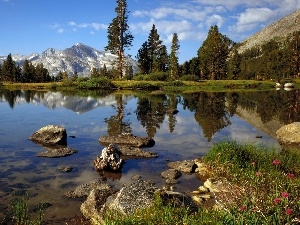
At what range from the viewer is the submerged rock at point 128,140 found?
21177 millimetres

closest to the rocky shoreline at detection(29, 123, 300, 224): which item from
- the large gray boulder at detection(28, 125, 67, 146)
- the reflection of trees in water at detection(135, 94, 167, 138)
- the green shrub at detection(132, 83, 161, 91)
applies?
the large gray boulder at detection(28, 125, 67, 146)

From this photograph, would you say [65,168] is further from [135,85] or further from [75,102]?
[135,85]

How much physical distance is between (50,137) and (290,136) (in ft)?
51.6

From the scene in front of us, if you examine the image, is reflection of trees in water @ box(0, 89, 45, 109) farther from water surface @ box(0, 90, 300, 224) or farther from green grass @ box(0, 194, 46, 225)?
green grass @ box(0, 194, 46, 225)

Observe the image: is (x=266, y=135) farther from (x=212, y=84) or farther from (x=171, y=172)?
(x=212, y=84)

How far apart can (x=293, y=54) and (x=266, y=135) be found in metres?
128

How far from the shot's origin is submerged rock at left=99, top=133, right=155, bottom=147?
69.5 ft

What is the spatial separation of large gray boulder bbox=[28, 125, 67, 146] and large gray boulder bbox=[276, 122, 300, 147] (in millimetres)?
14424

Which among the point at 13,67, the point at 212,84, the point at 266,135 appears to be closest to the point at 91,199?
the point at 266,135

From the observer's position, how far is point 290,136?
22.0 metres

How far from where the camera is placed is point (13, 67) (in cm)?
14250

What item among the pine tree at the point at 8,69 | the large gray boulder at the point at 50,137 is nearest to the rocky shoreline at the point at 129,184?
the large gray boulder at the point at 50,137

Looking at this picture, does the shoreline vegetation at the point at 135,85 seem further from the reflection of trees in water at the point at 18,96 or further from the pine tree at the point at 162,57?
the pine tree at the point at 162,57

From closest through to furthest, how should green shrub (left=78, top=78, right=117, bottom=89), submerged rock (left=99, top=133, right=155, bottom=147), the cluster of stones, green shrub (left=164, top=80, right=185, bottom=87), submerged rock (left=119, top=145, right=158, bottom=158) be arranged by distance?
1. the cluster of stones
2. submerged rock (left=119, top=145, right=158, bottom=158)
3. submerged rock (left=99, top=133, right=155, bottom=147)
4. green shrub (left=78, top=78, right=117, bottom=89)
5. green shrub (left=164, top=80, right=185, bottom=87)
